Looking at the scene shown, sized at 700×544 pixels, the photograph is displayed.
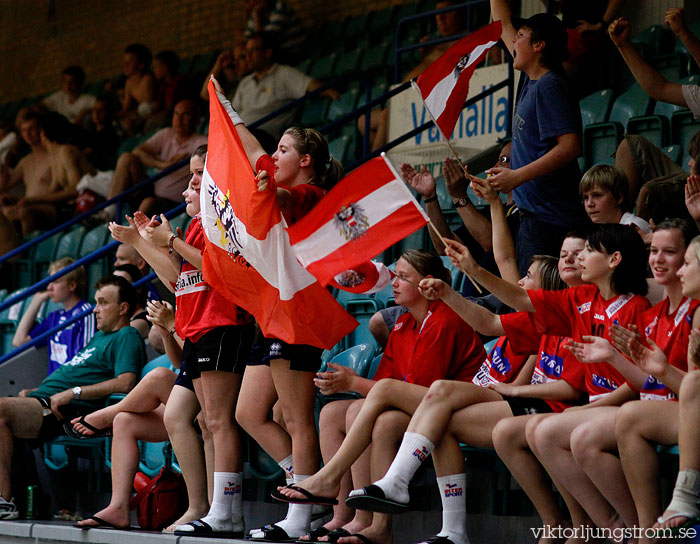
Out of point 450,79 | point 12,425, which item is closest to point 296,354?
point 450,79

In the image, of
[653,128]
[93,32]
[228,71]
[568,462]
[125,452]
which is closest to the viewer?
[568,462]

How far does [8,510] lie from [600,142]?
348 centimetres

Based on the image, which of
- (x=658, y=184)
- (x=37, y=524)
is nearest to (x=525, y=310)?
(x=658, y=184)

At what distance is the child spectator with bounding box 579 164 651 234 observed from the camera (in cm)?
420

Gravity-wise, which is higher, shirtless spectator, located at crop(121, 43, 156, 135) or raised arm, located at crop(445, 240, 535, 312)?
shirtless spectator, located at crop(121, 43, 156, 135)

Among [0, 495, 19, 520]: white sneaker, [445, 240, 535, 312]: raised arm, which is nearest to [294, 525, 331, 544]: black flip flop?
[445, 240, 535, 312]: raised arm

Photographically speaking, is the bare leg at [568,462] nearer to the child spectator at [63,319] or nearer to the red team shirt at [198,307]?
the red team shirt at [198,307]

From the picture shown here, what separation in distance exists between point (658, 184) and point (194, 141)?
512 cm

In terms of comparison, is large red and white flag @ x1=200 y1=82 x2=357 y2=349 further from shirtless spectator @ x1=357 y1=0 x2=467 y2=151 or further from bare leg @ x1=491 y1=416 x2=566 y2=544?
shirtless spectator @ x1=357 y1=0 x2=467 y2=151

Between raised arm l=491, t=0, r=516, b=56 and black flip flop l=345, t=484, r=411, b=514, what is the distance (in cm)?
239

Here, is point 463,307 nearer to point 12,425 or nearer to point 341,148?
point 12,425

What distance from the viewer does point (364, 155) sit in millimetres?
6684

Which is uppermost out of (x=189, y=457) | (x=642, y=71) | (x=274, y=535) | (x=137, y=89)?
(x=137, y=89)

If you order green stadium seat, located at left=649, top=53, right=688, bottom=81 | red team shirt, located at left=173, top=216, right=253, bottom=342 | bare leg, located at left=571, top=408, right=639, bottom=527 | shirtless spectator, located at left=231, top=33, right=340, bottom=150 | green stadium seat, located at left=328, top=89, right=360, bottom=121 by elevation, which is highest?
shirtless spectator, located at left=231, top=33, right=340, bottom=150
